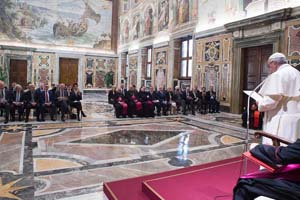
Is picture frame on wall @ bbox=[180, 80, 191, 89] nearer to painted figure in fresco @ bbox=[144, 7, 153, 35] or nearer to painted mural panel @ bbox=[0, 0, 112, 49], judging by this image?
painted figure in fresco @ bbox=[144, 7, 153, 35]

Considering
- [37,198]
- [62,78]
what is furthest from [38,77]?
[37,198]

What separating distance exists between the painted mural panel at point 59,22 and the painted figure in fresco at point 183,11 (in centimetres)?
967

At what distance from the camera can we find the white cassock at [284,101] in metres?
2.81

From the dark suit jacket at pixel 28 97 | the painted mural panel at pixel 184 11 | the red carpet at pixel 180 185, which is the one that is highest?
the painted mural panel at pixel 184 11

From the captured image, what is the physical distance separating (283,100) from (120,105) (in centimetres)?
683

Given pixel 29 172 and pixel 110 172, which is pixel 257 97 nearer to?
pixel 110 172

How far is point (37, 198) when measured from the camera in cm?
290

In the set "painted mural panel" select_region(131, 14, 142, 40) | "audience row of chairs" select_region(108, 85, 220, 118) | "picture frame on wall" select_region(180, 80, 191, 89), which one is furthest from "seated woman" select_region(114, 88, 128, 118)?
"painted mural panel" select_region(131, 14, 142, 40)

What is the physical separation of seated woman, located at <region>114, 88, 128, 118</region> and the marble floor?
40.1 inches

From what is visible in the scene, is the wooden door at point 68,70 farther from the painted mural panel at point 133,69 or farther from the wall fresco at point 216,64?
the wall fresco at point 216,64

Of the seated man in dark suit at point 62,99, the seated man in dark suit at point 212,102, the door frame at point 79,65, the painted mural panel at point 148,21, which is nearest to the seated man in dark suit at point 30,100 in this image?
the seated man in dark suit at point 62,99

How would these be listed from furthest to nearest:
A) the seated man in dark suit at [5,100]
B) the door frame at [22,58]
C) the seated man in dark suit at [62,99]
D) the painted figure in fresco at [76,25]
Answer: the painted figure in fresco at [76,25] < the door frame at [22,58] < the seated man in dark suit at [62,99] < the seated man in dark suit at [5,100]

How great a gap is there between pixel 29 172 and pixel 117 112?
560 cm

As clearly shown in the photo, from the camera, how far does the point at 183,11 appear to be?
13.7 metres
